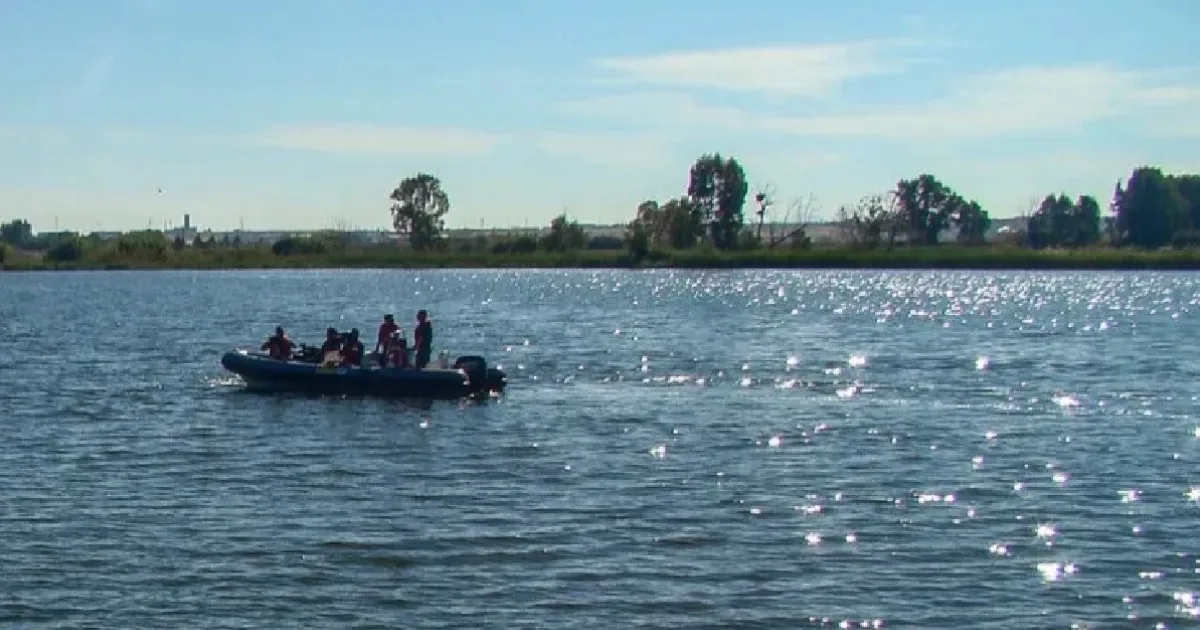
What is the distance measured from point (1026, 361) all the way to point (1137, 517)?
2830 cm

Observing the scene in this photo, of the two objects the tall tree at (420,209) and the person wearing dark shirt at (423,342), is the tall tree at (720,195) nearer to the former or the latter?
the tall tree at (420,209)

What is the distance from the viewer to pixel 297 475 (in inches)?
1056

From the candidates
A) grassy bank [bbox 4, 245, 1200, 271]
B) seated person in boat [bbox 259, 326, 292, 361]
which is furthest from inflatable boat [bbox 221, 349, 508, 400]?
grassy bank [bbox 4, 245, 1200, 271]

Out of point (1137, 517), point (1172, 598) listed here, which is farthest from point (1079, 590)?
point (1137, 517)

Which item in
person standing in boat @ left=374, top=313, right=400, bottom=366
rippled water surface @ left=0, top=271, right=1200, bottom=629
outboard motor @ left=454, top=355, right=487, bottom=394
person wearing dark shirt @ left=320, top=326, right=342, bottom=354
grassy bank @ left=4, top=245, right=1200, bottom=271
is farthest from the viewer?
grassy bank @ left=4, top=245, right=1200, bottom=271

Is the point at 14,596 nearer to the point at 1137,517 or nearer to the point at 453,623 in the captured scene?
the point at 453,623

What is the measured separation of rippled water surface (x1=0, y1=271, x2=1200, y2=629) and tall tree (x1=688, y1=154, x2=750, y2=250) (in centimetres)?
10859

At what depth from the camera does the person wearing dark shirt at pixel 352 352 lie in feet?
127

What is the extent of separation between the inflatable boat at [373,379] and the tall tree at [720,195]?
12349 cm

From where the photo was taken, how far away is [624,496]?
2434cm

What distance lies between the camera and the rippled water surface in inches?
719

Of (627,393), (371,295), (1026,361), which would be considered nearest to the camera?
(627,393)

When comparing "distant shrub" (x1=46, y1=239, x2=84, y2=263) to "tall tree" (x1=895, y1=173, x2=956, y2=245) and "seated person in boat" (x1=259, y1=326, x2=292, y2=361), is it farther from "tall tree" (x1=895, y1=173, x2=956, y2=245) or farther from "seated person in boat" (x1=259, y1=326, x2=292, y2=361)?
"seated person in boat" (x1=259, y1=326, x2=292, y2=361)

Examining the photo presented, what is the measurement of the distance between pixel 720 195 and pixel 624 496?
453 ft
